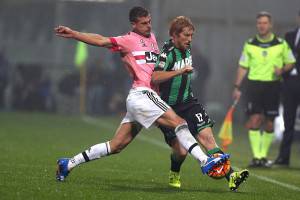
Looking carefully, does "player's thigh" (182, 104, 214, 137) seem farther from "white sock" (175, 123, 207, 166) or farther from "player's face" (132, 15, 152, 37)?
"player's face" (132, 15, 152, 37)

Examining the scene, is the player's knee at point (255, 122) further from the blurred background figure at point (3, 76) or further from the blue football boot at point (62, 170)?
the blurred background figure at point (3, 76)

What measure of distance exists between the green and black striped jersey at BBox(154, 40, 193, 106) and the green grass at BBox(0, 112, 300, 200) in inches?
41.0

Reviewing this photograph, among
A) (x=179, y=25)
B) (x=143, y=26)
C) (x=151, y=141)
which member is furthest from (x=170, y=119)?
(x=151, y=141)

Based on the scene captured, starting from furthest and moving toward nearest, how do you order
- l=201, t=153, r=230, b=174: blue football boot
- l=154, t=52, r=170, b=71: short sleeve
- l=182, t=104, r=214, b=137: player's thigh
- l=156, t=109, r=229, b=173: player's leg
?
l=182, t=104, r=214, b=137: player's thigh, l=154, t=52, r=170, b=71: short sleeve, l=156, t=109, r=229, b=173: player's leg, l=201, t=153, r=230, b=174: blue football boot

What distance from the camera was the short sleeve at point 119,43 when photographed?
1144 centimetres

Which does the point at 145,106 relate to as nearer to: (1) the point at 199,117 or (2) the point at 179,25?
(1) the point at 199,117

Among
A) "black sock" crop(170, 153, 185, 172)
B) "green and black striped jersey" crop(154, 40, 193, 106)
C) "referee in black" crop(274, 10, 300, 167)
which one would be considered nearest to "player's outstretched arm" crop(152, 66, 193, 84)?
"green and black striped jersey" crop(154, 40, 193, 106)

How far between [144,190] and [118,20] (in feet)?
75.1

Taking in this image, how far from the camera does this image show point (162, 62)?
11258mm

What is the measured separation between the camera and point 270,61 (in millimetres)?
15688

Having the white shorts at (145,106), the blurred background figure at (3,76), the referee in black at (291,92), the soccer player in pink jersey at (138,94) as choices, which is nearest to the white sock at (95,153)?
the soccer player in pink jersey at (138,94)

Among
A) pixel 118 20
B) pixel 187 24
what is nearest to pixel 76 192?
pixel 187 24

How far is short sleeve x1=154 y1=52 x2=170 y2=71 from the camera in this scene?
11.2 meters

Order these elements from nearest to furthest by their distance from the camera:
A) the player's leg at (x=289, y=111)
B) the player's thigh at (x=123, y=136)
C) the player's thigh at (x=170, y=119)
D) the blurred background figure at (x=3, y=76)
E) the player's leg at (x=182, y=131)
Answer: the player's leg at (x=182, y=131), the player's thigh at (x=170, y=119), the player's thigh at (x=123, y=136), the player's leg at (x=289, y=111), the blurred background figure at (x=3, y=76)
